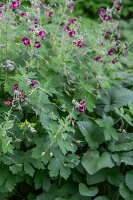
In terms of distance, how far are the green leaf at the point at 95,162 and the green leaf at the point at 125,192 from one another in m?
0.22

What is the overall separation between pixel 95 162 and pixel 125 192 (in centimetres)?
38

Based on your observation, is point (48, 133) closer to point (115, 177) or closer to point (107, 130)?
point (107, 130)

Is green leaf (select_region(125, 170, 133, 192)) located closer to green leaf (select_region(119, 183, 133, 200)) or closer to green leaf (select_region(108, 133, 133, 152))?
green leaf (select_region(119, 183, 133, 200))

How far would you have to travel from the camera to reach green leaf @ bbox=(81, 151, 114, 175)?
227 cm

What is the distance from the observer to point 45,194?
7.69 ft

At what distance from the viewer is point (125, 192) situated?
7.45 feet

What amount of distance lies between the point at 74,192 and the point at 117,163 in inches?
20.1

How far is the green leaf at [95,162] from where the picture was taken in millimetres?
2269

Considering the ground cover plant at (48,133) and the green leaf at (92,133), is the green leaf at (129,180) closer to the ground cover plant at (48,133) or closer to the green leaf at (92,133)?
the ground cover plant at (48,133)

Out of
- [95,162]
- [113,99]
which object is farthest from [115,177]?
[113,99]

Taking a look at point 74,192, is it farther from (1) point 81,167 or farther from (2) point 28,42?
(2) point 28,42

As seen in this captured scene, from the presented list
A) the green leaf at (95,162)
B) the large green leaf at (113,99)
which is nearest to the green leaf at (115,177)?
the green leaf at (95,162)

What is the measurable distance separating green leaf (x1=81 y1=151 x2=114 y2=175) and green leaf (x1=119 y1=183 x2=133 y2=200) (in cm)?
22

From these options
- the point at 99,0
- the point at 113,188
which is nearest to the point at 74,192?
the point at 113,188
